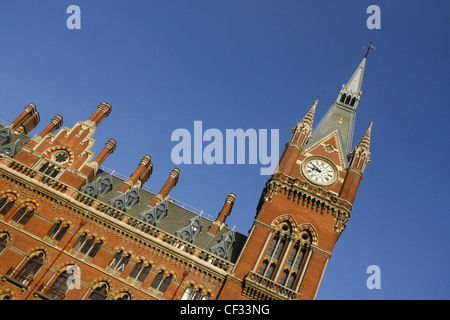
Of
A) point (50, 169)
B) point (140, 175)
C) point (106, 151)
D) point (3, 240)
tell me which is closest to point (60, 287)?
point (3, 240)

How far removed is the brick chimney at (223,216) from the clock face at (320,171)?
27.8 ft

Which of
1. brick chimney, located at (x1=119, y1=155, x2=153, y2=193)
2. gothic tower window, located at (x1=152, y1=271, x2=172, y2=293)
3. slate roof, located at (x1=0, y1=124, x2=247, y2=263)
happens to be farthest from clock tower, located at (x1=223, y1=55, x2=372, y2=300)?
brick chimney, located at (x1=119, y1=155, x2=153, y2=193)

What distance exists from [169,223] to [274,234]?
9.92 m

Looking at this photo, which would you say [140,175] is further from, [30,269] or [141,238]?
[30,269]

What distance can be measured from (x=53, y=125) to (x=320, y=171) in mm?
26602

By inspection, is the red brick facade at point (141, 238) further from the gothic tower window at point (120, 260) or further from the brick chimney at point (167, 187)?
the brick chimney at point (167, 187)

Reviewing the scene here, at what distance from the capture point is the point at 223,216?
4200cm

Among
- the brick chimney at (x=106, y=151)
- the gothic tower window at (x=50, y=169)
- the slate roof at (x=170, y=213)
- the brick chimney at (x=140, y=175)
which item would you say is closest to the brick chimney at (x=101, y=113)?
the brick chimney at (x=106, y=151)

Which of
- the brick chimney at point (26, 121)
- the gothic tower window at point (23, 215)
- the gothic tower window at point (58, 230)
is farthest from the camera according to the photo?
the brick chimney at point (26, 121)

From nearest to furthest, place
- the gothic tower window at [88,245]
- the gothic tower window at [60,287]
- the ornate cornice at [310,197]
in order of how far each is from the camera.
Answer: the gothic tower window at [60,287] → the gothic tower window at [88,245] → the ornate cornice at [310,197]

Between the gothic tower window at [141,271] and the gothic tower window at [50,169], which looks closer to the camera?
the gothic tower window at [141,271]

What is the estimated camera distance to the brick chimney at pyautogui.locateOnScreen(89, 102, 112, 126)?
43.7 m

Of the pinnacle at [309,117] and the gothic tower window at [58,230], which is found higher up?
the pinnacle at [309,117]

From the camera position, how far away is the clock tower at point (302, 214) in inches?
1337
